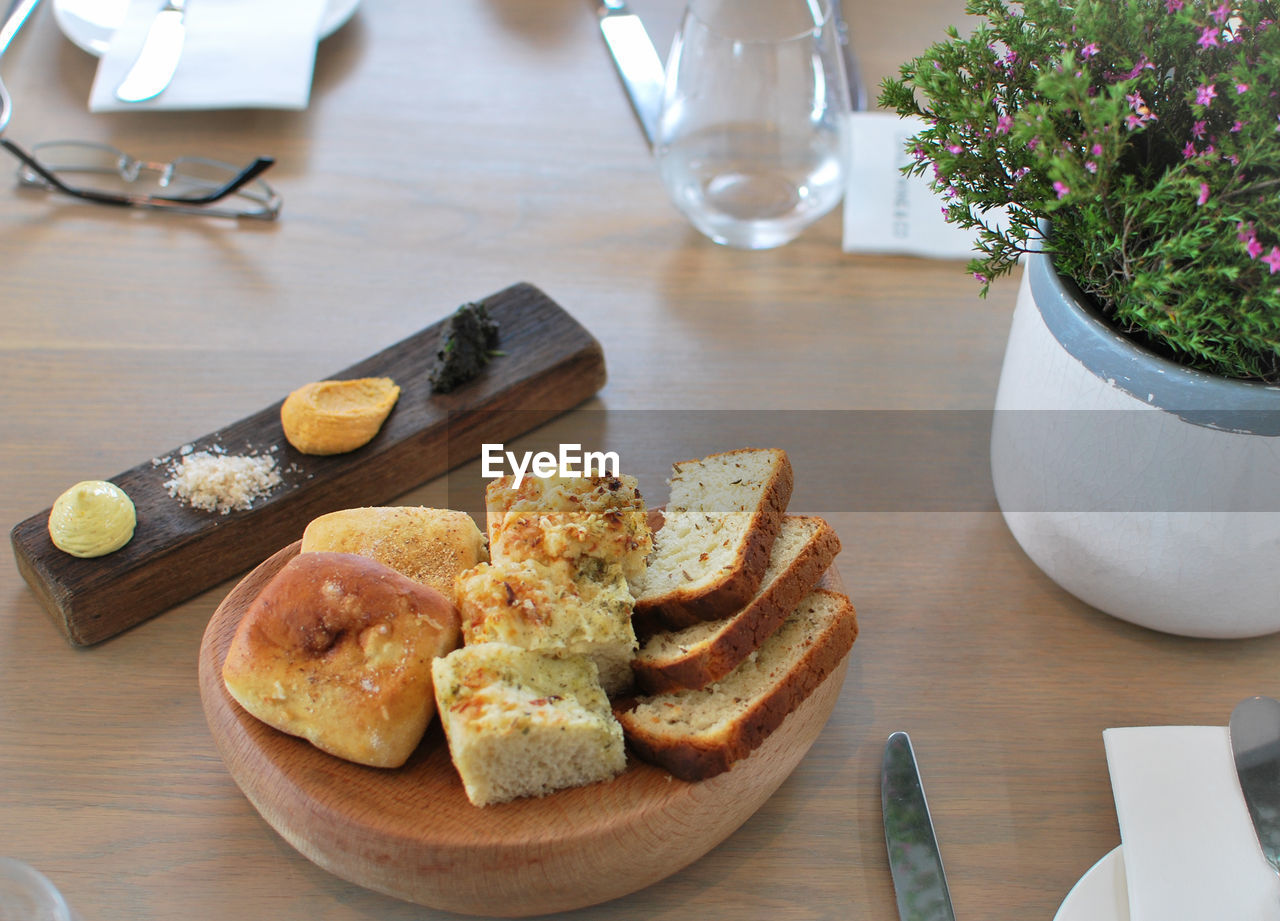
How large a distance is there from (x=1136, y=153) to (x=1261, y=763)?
18.0 inches

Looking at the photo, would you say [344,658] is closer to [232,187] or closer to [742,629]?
[742,629]

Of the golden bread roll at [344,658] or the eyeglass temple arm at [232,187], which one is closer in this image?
the golden bread roll at [344,658]

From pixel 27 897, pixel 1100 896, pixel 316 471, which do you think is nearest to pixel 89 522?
pixel 316 471

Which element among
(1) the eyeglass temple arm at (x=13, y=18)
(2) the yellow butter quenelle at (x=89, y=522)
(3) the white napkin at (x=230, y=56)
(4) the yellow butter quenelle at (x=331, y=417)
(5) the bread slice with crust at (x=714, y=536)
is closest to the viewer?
(5) the bread slice with crust at (x=714, y=536)

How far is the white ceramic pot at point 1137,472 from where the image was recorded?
2.43 feet

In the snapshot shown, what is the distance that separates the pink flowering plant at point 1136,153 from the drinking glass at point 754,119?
0.43 metres

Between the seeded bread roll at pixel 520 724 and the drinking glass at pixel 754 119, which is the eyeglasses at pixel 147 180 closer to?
the drinking glass at pixel 754 119

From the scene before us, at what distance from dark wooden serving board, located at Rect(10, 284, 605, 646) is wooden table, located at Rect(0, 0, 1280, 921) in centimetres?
3

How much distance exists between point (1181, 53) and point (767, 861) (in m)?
0.65

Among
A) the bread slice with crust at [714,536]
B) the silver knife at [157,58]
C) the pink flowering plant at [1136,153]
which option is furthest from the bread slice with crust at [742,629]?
the silver knife at [157,58]

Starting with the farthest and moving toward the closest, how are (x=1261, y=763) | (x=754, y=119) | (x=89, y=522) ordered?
1. (x=754, y=119)
2. (x=89, y=522)
3. (x=1261, y=763)

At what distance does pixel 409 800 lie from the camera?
0.69 metres

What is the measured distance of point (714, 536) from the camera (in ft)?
2.71

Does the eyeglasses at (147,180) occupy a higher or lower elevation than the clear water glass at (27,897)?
higher
